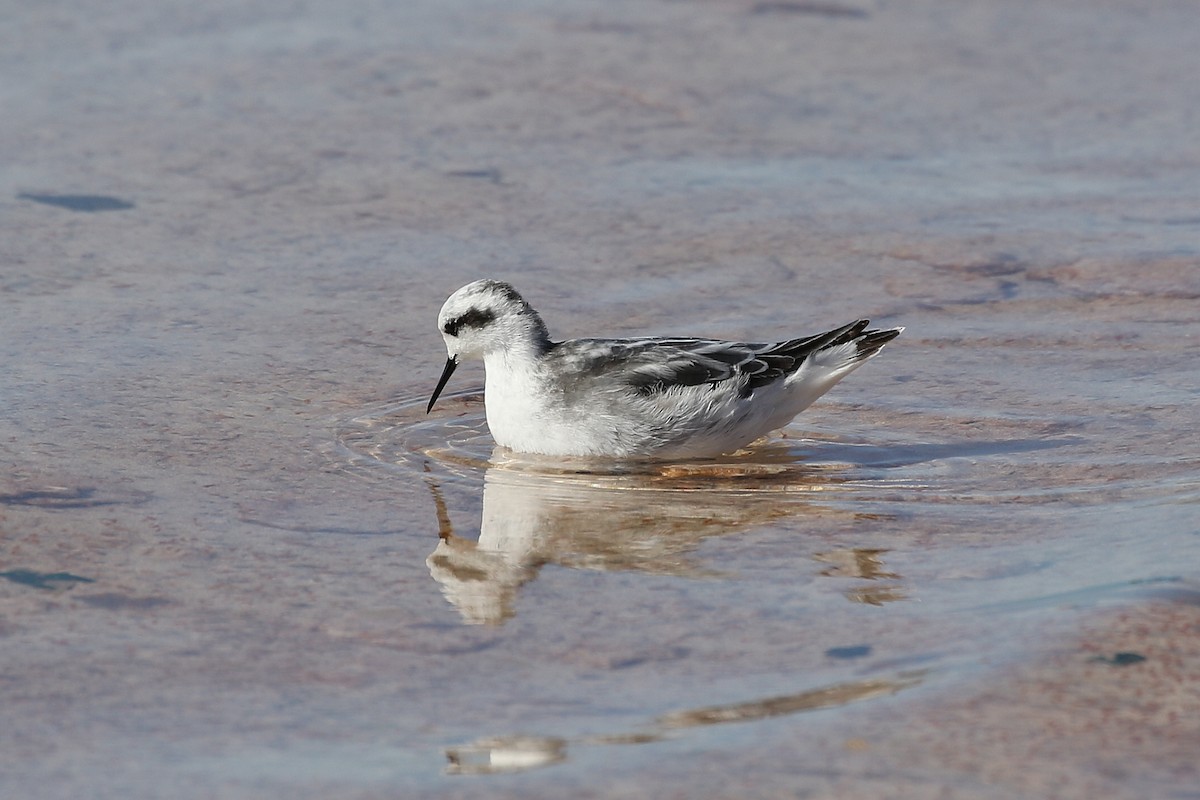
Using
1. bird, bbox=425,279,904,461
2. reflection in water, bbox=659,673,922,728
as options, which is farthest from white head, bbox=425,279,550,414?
reflection in water, bbox=659,673,922,728

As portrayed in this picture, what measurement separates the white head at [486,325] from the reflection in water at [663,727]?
3405 mm

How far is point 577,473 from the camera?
8.18 m

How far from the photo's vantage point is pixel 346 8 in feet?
50.4

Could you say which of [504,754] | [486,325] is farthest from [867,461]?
[504,754]

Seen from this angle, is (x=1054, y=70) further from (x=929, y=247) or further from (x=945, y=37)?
(x=929, y=247)

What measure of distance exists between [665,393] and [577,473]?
0.56m

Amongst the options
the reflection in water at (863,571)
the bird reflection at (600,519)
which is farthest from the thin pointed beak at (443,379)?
the reflection in water at (863,571)

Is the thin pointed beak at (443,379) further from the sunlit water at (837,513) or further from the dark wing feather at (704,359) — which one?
the dark wing feather at (704,359)

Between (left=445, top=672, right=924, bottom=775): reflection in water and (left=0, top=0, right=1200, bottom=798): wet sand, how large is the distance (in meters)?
0.02

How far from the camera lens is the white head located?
8.65 meters

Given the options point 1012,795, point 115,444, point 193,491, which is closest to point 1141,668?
point 1012,795

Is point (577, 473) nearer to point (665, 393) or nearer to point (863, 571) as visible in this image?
point (665, 393)

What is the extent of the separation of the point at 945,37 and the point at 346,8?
5259 mm

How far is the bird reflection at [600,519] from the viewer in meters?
6.73
